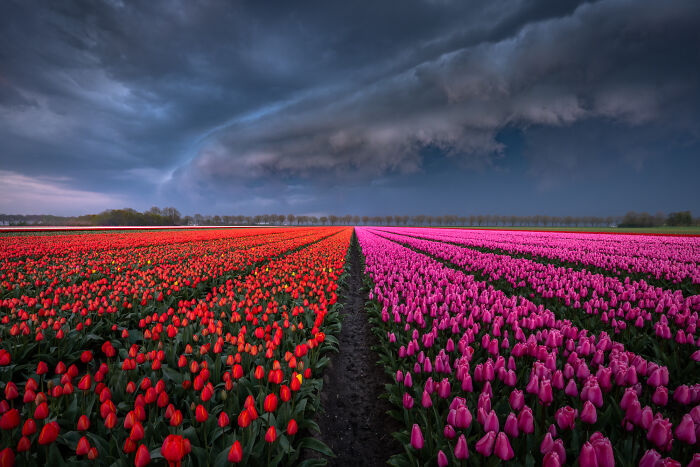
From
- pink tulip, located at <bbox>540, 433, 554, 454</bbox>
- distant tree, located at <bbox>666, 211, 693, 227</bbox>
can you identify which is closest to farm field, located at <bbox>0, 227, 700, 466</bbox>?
pink tulip, located at <bbox>540, 433, 554, 454</bbox>

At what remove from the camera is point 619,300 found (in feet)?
19.7

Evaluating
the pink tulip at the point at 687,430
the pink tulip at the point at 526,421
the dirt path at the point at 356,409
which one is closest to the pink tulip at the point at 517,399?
the pink tulip at the point at 526,421

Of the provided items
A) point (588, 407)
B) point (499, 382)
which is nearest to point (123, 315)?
point (499, 382)

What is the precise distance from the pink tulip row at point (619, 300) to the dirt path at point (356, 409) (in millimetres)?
3721

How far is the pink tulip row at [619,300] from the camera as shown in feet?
14.4

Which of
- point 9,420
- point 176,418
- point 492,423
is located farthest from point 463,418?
point 9,420

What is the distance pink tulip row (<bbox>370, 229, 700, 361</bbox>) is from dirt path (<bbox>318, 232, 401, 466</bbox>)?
372 centimetres

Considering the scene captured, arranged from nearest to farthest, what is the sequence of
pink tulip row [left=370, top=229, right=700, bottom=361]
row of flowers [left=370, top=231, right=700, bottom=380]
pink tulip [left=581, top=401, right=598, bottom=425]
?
1. pink tulip [left=581, top=401, right=598, bottom=425]
2. row of flowers [left=370, top=231, right=700, bottom=380]
3. pink tulip row [left=370, top=229, right=700, bottom=361]

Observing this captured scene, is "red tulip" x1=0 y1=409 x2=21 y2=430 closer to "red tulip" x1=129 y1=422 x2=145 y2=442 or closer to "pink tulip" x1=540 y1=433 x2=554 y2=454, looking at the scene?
"red tulip" x1=129 y1=422 x2=145 y2=442

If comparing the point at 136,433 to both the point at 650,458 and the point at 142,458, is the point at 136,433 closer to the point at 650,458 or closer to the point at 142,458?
the point at 142,458

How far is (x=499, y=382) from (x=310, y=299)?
4679 mm

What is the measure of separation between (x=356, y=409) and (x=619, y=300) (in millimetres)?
6000

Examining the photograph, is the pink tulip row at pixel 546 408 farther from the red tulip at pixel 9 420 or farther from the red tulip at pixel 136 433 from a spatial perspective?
the red tulip at pixel 9 420

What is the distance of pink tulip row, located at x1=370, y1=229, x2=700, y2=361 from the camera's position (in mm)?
4393
